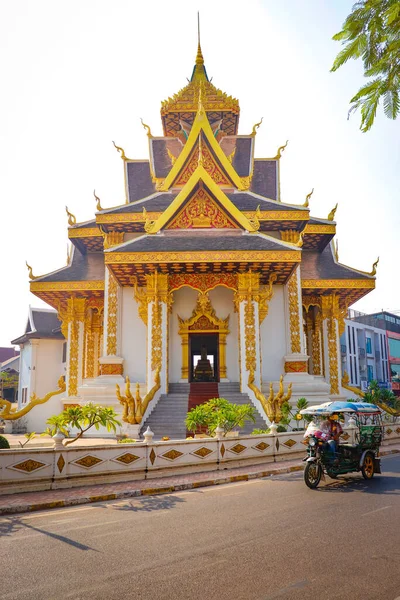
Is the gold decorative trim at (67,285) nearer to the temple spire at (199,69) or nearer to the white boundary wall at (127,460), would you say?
the white boundary wall at (127,460)

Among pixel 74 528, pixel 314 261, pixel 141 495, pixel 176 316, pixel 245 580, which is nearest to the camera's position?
pixel 245 580

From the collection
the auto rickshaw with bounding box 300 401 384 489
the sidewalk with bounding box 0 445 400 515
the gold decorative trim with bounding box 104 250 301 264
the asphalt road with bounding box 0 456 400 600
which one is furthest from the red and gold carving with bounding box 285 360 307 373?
the asphalt road with bounding box 0 456 400 600

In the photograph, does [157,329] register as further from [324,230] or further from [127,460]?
[324,230]

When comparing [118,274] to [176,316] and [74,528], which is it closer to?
[176,316]

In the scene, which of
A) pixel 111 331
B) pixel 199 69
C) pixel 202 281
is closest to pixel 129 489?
pixel 202 281

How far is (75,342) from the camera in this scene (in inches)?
860

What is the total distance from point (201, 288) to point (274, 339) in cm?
366

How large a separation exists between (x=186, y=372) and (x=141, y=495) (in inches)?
417

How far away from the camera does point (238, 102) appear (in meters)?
25.8

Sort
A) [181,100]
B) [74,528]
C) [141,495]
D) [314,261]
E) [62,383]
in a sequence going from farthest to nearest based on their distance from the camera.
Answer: [181,100], [314,261], [62,383], [141,495], [74,528]

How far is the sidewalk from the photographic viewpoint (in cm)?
752

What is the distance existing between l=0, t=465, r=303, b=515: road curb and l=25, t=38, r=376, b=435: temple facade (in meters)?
4.04

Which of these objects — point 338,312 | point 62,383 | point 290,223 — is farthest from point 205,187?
point 62,383

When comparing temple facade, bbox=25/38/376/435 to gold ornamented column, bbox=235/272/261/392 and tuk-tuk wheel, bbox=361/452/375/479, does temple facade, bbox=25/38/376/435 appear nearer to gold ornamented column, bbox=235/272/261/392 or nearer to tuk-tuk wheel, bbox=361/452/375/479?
gold ornamented column, bbox=235/272/261/392
